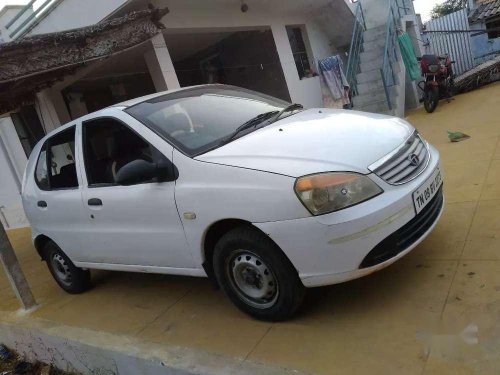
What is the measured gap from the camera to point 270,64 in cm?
1179

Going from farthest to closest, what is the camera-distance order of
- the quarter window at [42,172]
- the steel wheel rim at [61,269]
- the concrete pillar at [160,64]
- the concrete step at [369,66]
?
the concrete step at [369,66], the concrete pillar at [160,64], the steel wheel rim at [61,269], the quarter window at [42,172]

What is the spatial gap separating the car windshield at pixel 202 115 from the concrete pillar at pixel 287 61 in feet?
24.1

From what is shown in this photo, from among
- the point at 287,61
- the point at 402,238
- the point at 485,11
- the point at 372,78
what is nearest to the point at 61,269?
the point at 402,238

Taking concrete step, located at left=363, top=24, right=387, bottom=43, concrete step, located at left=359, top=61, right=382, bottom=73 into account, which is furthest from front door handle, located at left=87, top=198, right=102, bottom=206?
concrete step, located at left=363, top=24, right=387, bottom=43

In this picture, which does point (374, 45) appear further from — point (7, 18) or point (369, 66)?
point (7, 18)

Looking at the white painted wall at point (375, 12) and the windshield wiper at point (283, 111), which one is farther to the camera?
the white painted wall at point (375, 12)

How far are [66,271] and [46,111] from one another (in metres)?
4.81

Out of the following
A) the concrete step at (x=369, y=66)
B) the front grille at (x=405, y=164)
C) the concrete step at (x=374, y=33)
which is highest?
the concrete step at (x=374, y=33)

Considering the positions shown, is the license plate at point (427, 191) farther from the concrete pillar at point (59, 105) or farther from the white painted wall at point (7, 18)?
the white painted wall at point (7, 18)

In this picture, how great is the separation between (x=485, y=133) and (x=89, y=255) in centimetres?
566

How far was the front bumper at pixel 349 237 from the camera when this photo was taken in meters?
2.79

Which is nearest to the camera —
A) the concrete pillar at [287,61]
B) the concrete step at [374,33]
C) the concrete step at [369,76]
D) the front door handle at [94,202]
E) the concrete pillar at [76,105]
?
the front door handle at [94,202]

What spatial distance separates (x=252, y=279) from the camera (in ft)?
10.6

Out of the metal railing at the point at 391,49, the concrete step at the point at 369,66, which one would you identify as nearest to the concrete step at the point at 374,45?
the metal railing at the point at 391,49
